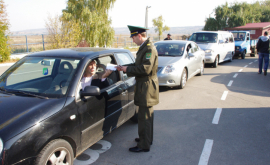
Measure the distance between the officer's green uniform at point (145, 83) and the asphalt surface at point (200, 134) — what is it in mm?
393

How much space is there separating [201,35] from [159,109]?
9830mm

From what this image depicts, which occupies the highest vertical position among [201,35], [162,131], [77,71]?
[201,35]

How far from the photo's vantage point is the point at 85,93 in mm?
3170

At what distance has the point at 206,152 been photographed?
12.5ft

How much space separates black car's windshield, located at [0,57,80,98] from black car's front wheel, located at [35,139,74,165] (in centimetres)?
66

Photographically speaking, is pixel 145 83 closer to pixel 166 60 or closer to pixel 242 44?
pixel 166 60

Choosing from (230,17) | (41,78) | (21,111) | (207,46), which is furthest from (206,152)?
(230,17)

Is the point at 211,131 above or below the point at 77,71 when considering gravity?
below

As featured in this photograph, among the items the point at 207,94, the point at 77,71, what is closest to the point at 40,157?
the point at 77,71

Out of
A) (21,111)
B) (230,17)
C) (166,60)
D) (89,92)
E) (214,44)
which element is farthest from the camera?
(230,17)

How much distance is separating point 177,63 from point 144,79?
15.4ft

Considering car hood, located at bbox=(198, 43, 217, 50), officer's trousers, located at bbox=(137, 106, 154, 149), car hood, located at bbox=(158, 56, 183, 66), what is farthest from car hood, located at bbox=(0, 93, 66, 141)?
car hood, located at bbox=(198, 43, 217, 50)

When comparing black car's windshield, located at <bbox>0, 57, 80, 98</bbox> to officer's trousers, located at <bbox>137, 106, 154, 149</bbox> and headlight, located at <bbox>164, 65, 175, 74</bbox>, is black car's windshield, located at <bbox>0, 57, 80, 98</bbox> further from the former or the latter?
headlight, located at <bbox>164, 65, 175, 74</bbox>

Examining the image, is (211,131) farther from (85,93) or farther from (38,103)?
(38,103)
